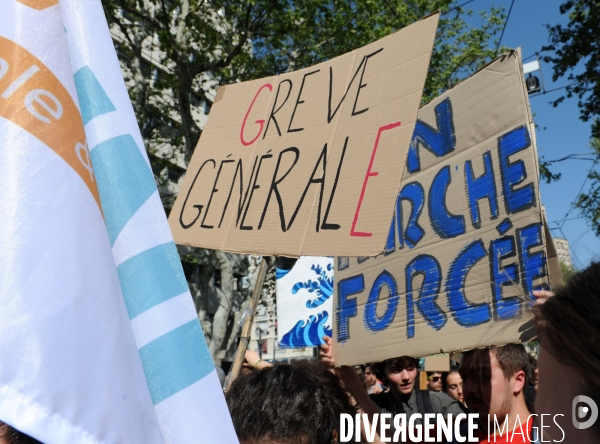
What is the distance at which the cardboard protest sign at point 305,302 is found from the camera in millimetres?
5605

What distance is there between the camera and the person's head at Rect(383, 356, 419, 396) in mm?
3262

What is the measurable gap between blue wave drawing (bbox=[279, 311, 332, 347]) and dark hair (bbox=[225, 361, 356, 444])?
387 centimetres

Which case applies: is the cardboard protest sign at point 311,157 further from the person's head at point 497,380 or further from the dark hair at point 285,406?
the person's head at point 497,380

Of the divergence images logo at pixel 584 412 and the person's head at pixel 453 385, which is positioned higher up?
the person's head at pixel 453 385

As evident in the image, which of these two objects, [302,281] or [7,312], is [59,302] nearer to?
[7,312]

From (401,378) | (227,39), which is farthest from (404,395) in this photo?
(227,39)

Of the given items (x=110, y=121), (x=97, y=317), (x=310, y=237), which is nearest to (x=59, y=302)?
(x=97, y=317)

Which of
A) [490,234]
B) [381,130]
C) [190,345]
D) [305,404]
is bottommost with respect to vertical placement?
[305,404]

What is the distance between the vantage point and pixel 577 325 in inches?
35.1

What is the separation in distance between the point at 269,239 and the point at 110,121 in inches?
38.9

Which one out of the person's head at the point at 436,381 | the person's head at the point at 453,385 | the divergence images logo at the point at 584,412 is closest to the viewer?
the divergence images logo at the point at 584,412

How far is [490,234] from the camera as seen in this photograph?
6.46 ft

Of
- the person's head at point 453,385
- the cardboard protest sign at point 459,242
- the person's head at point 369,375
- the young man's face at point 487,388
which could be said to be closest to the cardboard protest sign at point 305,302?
the person's head at point 369,375

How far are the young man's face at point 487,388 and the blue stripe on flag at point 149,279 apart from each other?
4.48ft
